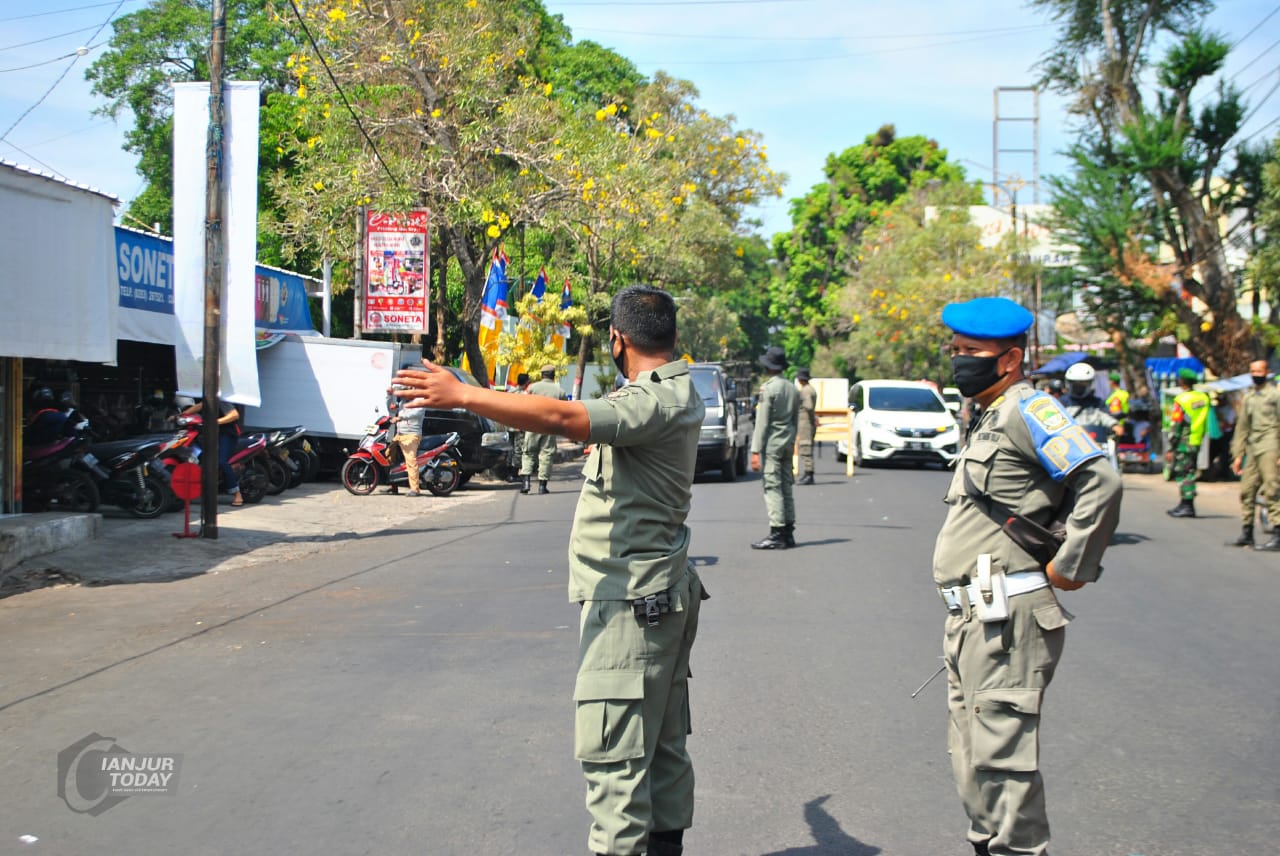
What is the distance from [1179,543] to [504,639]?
322 inches

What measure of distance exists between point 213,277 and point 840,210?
5785 cm

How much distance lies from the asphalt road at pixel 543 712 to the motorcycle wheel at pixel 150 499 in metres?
4.08

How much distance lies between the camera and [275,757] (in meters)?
4.92

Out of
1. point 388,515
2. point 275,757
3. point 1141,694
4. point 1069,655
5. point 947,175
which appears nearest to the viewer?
point 275,757

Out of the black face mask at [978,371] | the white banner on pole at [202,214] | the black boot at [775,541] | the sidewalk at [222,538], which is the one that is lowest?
the sidewalk at [222,538]

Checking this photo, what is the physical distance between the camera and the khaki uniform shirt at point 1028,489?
11.0ft

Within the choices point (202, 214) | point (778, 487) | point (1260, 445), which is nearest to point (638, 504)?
point (778, 487)

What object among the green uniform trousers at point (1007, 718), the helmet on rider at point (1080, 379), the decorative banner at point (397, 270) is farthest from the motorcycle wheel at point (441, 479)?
the green uniform trousers at point (1007, 718)

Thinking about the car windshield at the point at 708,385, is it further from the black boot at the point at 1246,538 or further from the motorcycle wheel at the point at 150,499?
the black boot at the point at 1246,538

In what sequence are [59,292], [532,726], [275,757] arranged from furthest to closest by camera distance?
[59,292], [532,726], [275,757]

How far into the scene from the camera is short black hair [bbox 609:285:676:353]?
11.7 feet

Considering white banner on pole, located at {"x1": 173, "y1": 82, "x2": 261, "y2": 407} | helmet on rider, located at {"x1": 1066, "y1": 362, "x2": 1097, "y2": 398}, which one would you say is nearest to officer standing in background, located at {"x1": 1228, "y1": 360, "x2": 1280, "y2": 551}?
helmet on rider, located at {"x1": 1066, "y1": 362, "x2": 1097, "y2": 398}

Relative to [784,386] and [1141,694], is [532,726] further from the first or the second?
[784,386]

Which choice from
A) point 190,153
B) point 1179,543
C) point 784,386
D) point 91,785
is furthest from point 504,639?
point 1179,543
